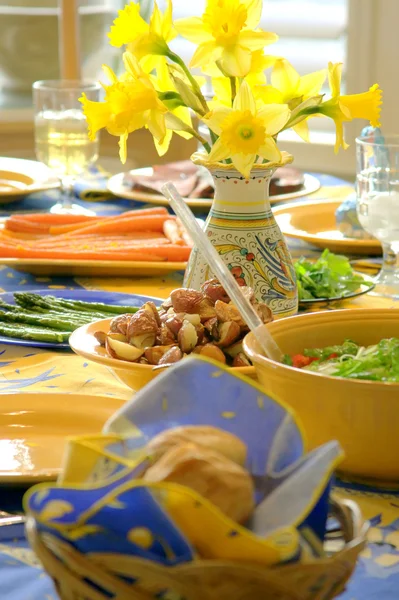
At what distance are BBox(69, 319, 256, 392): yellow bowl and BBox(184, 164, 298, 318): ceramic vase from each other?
198mm

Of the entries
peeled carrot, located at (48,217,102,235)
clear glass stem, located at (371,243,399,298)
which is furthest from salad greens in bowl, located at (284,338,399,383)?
peeled carrot, located at (48,217,102,235)

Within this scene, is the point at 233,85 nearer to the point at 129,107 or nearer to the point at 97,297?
the point at 129,107

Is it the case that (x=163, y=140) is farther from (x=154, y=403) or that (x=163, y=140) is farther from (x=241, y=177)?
(x=154, y=403)

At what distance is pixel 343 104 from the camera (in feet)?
3.97

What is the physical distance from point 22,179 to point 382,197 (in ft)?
3.67

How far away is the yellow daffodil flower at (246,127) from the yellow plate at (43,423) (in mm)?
361

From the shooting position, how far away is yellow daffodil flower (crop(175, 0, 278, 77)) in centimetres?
116

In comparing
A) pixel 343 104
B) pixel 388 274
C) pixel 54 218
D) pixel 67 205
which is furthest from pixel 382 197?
pixel 67 205

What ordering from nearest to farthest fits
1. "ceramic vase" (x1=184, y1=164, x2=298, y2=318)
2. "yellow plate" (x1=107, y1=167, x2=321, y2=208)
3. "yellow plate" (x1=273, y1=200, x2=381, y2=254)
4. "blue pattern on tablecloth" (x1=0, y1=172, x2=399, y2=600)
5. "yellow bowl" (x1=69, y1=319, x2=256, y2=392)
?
"blue pattern on tablecloth" (x1=0, y1=172, x2=399, y2=600)
"yellow bowl" (x1=69, y1=319, x2=256, y2=392)
"ceramic vase" (x1=184, y1=164, x2=298, y2=318)
"yellow plate" (x1=273, y1=200, x2=381, y2=254)
"yellow plate" (x1=107, y1=167, x2=321, y2=208)

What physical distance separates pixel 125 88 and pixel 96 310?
1.17 feet

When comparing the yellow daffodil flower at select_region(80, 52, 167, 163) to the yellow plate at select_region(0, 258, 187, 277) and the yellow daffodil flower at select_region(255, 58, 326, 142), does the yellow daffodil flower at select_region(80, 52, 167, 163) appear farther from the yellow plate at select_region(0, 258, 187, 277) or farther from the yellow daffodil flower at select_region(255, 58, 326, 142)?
the yellow plate at select_region(0, 258, 187, 277)

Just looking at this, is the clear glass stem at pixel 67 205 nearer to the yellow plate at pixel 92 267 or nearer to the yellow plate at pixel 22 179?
the yellow plate at pixel 22 179

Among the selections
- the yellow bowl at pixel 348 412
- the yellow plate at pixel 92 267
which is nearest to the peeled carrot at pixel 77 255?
the yellow plate at pixel 92 267

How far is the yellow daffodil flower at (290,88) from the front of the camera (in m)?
1.23
